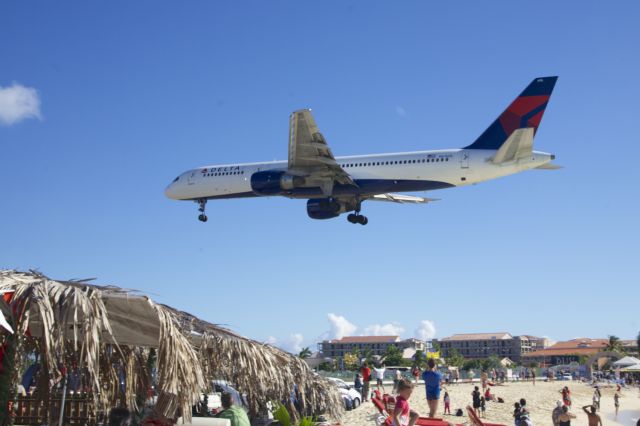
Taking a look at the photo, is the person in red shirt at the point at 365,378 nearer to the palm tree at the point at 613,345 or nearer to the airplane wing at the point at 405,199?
the airplane wing at the point at 405,199

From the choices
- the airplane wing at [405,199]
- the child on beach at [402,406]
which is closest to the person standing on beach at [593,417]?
the child on beach at [402,406]

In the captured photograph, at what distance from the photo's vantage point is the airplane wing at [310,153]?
1115 inches

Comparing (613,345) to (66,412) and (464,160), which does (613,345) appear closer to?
(464,160)

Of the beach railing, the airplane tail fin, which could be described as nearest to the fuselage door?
the airplane tail fin

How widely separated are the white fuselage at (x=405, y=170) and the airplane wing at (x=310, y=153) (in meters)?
0.93

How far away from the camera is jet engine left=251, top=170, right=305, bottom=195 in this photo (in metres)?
31.1

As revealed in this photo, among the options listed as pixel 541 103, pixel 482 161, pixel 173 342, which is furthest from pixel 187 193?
pixel 173 342

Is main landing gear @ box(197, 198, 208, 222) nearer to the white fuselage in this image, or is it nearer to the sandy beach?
the white fuselage

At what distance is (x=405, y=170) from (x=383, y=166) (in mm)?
1162

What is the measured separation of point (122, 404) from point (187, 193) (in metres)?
26.1

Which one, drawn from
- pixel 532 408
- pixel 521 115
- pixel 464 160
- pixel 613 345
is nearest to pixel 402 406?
pixel 464 160

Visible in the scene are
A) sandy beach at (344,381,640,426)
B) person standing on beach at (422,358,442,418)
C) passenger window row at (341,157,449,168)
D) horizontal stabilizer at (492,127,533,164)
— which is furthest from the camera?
passenger window row at (341,157,449,168)

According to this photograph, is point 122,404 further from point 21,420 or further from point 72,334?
point 72,334

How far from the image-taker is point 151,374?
10539 mm
